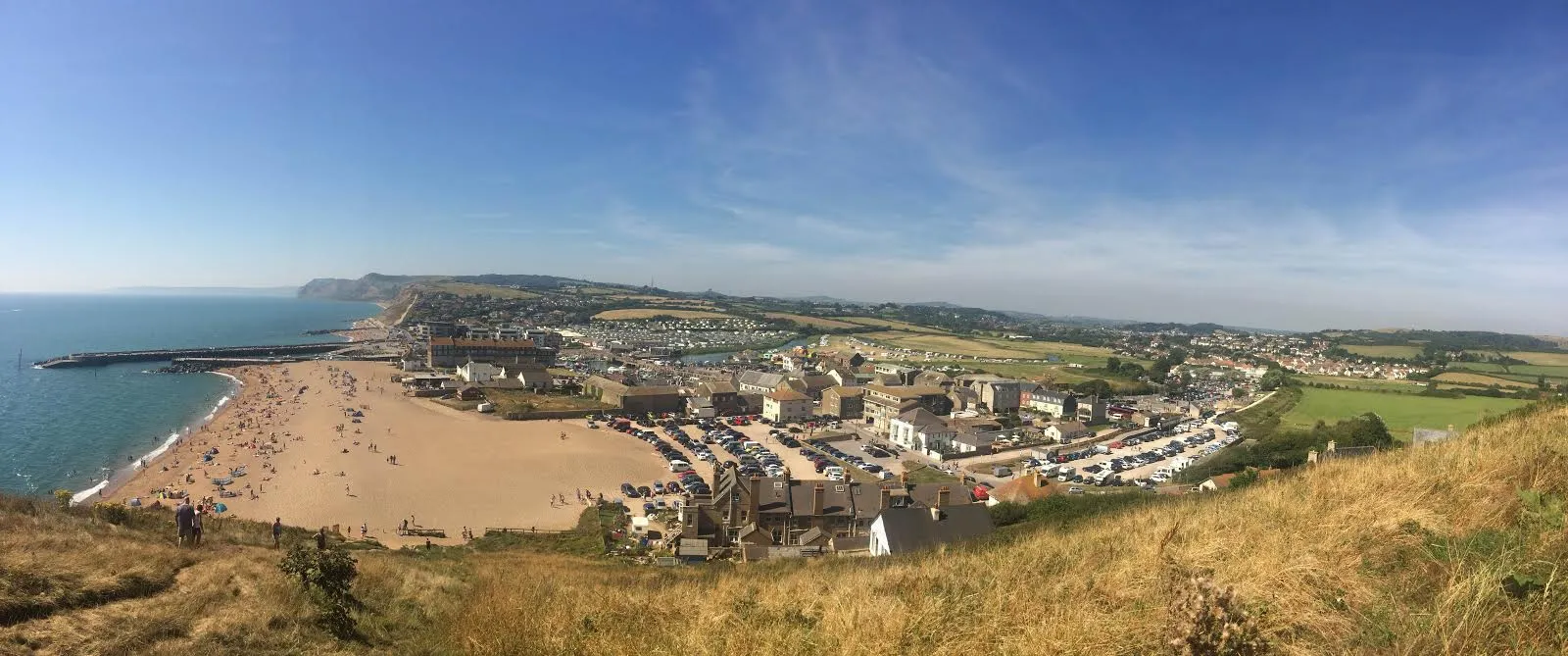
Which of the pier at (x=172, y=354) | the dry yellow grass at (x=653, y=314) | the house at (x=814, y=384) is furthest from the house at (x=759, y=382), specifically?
the dry yellow grass at (x=653, y=314)

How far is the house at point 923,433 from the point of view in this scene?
4288 centimetres

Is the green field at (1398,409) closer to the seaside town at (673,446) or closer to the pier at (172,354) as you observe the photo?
the seaside town at (673,446)

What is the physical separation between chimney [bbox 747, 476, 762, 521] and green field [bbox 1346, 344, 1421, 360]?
466 feet

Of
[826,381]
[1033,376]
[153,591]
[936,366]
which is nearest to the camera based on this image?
[153,591]

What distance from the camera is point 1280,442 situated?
3697 centimetres

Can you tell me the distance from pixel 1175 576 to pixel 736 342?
398 feet

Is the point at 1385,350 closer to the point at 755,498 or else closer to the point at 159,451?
the point at 755,498

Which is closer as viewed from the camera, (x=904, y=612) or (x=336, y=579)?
(x=904, y=612)

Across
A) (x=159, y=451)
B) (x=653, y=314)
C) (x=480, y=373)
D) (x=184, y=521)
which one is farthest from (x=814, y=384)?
(x=653, y=314)

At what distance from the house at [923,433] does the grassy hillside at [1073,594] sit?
113 feet

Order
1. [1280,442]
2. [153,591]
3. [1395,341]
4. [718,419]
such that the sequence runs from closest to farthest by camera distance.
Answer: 1. [153,591]
2. [1280,442]
3. [718,419]
4. [1395,341]

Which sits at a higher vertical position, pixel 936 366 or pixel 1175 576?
pixel 1175 576

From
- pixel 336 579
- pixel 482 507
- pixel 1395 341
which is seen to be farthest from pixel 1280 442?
pixel 1395 341

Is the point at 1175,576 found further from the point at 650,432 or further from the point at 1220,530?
the point at 650,432
